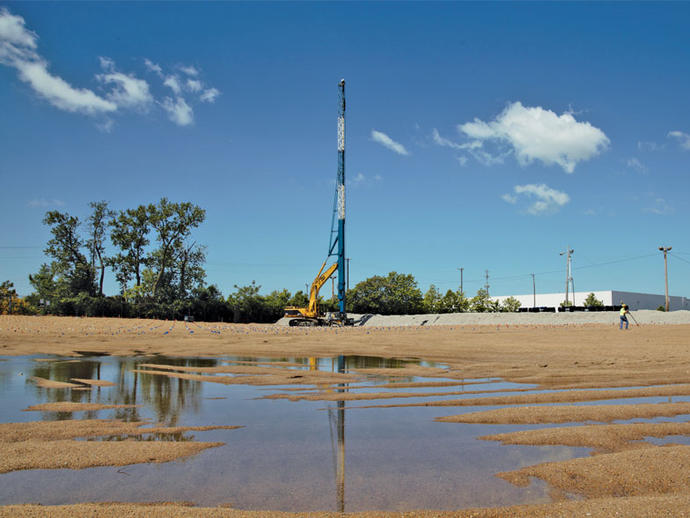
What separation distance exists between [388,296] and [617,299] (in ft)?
190

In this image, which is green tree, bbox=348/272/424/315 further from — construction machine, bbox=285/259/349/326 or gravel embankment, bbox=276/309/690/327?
construction machine, bbox=285/259/349/326

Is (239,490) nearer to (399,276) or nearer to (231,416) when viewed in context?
(231,416)

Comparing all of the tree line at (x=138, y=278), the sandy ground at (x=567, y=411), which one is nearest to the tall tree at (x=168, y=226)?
the tree line at (x=138, y=278)

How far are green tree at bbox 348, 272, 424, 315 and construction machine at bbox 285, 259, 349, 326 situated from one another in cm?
2138

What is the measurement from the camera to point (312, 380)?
950 cm

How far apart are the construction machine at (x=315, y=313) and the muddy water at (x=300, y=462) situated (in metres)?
38.4

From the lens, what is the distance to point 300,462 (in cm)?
429

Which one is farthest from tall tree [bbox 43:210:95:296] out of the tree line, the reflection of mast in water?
the reflection of mast in water

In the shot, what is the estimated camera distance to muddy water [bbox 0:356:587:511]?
3422mm

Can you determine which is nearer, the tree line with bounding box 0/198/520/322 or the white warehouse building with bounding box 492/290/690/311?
the tree line with bounding box 0/198/520/322

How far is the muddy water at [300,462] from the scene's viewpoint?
3.42 meters

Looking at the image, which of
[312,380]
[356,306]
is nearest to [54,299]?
[356,306]

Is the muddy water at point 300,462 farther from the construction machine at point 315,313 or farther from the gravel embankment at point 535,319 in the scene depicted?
the construction machine at point 315,313

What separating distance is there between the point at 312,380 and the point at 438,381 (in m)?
2.59
